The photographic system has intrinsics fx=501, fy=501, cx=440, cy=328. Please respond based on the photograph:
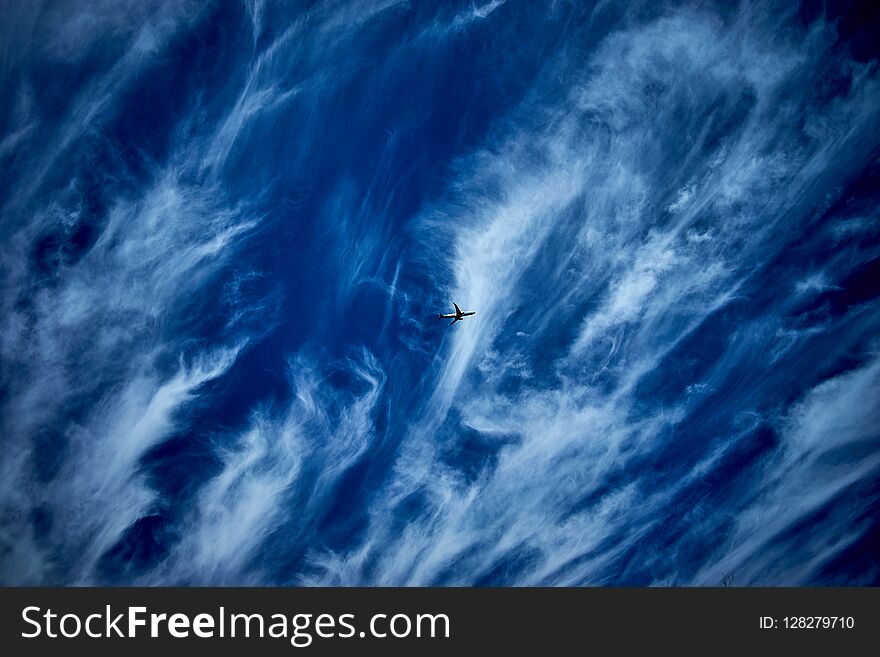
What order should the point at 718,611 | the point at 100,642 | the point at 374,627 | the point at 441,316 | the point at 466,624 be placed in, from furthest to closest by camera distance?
1. the point at 441,316
2. the point at 718,611
3. the point at 466,624
4. the point at 374,627
5. the point at 100,642

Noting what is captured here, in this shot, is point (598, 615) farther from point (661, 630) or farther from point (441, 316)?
point (441, 316)

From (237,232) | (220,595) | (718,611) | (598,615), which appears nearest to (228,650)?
(220,595)

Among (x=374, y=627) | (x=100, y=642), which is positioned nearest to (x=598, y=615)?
(x=374, y=627)

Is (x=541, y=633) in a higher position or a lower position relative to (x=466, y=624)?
lower

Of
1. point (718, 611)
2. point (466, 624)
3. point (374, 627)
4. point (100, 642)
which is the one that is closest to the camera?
point (100, 642)

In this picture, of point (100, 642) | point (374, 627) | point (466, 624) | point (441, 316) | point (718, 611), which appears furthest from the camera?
point (441, 316)

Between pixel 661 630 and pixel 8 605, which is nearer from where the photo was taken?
pixel 8 605

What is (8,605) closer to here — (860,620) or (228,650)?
(228,650)

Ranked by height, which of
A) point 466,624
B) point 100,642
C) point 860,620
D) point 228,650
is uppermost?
point 100,642

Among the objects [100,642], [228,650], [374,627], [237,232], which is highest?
[237,232]
